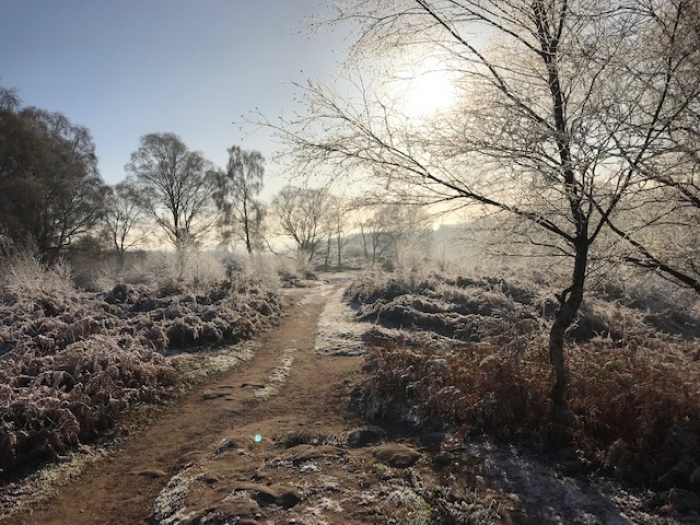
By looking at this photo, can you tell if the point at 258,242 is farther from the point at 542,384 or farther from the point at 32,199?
the point at 542,384

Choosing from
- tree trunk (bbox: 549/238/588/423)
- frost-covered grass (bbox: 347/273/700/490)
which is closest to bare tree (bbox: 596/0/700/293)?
tree trunk (bbox: 549/238/588/423)

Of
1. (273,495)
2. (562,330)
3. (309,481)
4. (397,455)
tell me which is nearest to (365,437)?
(397,455)

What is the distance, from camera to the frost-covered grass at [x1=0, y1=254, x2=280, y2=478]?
16.9 feet

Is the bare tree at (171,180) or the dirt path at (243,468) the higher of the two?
the bare tree at (171,180)

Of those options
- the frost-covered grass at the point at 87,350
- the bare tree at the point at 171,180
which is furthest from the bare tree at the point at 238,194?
the frost-covered grass at the point at 87,350

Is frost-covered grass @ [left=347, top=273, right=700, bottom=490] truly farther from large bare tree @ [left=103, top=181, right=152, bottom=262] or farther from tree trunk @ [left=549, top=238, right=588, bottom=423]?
large bare tree @ [left=103, top=181, right=152, bottom=262]

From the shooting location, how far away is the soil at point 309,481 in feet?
10.7

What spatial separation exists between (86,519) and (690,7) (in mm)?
6783

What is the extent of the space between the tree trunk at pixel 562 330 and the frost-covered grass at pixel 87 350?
574 cm

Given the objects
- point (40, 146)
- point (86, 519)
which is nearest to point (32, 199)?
point (40, 146)

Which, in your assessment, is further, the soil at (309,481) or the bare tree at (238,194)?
the bare tree at (238,194)

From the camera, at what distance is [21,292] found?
10.8 m

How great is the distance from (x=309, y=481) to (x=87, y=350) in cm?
518

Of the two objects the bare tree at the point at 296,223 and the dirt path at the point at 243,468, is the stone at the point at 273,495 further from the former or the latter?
the bare tree at the point at 296,223
